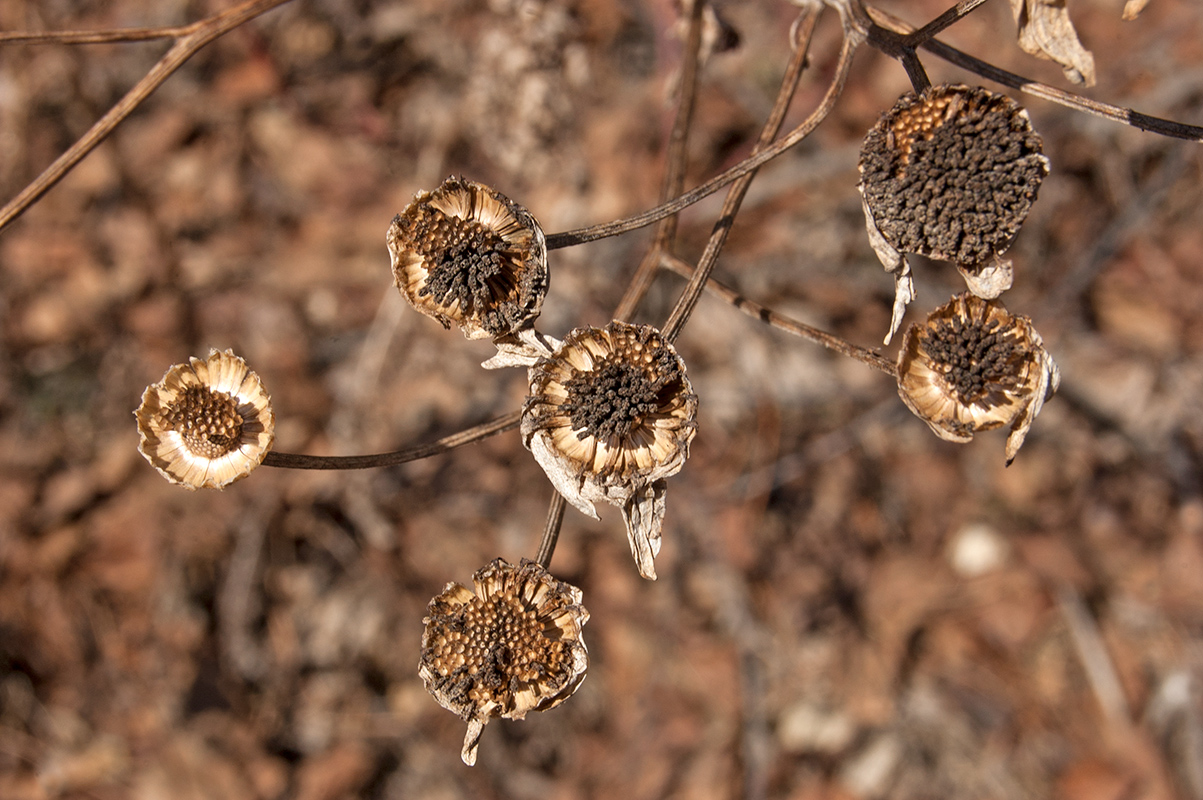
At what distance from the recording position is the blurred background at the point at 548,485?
3752mm

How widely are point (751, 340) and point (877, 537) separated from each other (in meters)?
1.15

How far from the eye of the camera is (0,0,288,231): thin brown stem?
1.69m

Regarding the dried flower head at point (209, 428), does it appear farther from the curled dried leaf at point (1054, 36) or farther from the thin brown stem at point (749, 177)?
the curled dried leaf at point (1054, 36)

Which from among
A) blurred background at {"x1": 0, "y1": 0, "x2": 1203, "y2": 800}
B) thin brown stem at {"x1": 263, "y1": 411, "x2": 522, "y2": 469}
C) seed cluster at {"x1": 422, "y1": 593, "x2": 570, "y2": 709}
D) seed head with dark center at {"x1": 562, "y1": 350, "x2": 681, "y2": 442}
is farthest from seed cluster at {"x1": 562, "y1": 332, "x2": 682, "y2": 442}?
blurred background at {"x1": 0, "y1": 0, "x2": 1203, "y2": 800}

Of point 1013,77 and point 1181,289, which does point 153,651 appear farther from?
point 1181,289

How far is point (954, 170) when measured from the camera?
1536mm

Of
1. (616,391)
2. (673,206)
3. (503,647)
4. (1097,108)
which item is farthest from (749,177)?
(503,647)

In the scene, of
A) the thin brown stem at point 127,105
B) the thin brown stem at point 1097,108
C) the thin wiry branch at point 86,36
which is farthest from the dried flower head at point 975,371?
the thin wiry branch at point 86,36

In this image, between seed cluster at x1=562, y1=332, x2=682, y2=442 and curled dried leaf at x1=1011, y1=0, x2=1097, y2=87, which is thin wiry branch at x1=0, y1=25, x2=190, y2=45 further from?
curled dried leaf at x1=1011, y1=0, x2=1097, y2=87

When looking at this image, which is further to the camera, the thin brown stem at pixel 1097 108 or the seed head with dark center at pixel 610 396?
the seed head with dark center at pixel 610 396

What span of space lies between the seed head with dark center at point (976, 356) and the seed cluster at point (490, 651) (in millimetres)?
963

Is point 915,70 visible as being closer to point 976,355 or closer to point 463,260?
point 976,355

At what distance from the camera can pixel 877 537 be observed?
4055mm

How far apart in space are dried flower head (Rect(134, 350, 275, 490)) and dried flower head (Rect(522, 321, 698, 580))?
0.56m
